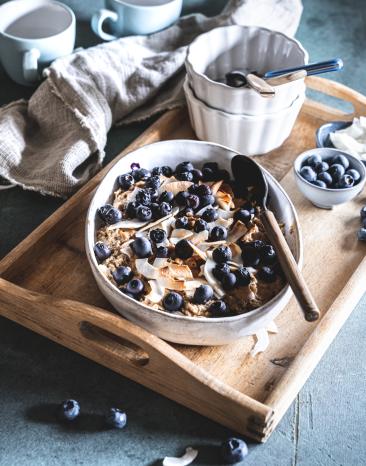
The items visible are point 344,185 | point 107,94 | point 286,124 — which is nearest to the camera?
point 344,185

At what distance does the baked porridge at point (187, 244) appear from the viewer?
111 cm

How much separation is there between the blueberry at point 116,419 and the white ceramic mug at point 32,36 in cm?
87

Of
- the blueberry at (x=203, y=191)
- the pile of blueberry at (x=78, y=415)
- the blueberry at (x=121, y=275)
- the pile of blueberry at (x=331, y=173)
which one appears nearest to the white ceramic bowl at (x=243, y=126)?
the pile of blueberry at (x=331, y=173)

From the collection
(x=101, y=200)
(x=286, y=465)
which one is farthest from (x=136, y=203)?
(x=286, y=465)

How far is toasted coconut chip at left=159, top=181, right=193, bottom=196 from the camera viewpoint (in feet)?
4.23

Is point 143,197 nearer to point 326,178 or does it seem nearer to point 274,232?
point 274,232

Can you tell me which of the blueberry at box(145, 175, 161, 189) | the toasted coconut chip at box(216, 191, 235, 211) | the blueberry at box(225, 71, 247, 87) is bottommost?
the toasted coconut chip at box(216, 191, 235, 211)

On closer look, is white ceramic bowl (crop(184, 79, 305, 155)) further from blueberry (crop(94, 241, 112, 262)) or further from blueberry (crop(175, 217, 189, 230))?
blueberry (crop(94, 241, 112, 262))

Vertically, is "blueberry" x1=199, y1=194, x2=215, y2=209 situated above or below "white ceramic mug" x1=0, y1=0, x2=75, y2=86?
below

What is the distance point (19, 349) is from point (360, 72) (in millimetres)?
1169

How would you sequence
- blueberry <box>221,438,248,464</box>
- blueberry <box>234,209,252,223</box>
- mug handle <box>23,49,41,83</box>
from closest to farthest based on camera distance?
blueberry <box>221,438,248,464</box> → blueberry <box>234,209,252,223</box> → mug handle <box>23,49,41,83</box>

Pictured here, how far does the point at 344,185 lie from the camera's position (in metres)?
1.36

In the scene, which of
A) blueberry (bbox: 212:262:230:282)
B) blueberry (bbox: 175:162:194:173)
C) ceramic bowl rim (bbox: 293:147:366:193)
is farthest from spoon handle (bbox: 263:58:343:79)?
blueberry (bbox: 212:262:230:282)

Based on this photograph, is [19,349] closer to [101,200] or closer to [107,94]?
[101,200]
